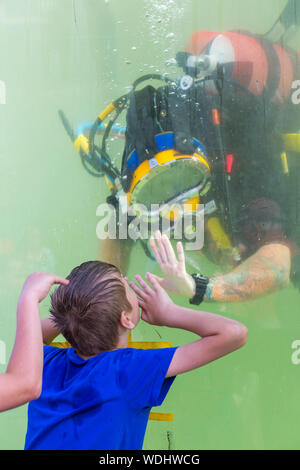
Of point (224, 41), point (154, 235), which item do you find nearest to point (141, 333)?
point (154, 235)

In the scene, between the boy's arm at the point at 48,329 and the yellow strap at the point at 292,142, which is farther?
the yellow strap at the point at 292,142

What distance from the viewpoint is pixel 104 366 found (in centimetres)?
78

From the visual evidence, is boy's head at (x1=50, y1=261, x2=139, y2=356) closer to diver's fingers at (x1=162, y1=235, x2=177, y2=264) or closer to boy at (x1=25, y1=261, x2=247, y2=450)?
boy at (x1=25, y1=261, x2=247, y2=450)

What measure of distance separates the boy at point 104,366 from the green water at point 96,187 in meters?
0.42

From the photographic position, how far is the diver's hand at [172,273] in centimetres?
117

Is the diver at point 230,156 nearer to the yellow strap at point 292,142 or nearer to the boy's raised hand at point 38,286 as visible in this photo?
the yellow strap at point 292,142

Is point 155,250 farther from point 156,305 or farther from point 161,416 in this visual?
point 161,416

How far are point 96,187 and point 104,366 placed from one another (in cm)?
62

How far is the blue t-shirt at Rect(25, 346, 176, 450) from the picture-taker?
75 cm

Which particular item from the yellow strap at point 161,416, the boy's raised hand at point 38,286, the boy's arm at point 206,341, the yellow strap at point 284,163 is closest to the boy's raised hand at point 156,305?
the boy's arm at point 206,341

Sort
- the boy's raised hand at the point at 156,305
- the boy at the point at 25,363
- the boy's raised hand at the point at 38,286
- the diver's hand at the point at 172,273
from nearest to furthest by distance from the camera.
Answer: the boy at the point at 25,363
the boy's raised hand at the point at 38,286
the boy's raised hand at the point at 156,305
the diver's hand at the point at 172,273

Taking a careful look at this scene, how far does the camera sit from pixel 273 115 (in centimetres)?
123

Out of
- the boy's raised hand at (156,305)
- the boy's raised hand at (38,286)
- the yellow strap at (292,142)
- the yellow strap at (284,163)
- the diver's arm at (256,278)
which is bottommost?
the diver's arm at (256,278)

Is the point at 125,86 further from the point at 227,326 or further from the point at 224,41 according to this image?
the point at 227,326
